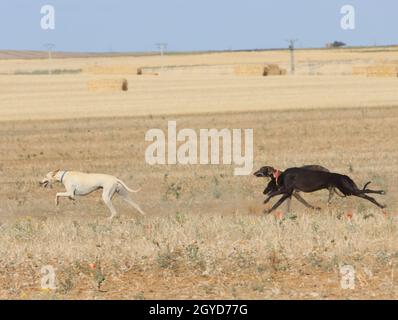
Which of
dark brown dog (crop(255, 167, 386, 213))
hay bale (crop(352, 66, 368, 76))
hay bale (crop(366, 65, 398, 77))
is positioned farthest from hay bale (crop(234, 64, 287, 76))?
dark brown dog (crop(255, 167, 386, 213))

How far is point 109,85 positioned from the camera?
53.8m

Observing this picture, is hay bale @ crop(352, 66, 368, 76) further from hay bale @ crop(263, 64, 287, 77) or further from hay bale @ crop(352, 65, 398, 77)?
hay bale @ crop(263, 64, 287, 77)

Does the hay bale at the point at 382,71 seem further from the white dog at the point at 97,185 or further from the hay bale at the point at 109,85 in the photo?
the white dog at the point at 97,185

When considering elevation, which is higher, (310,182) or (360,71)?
(360,71)

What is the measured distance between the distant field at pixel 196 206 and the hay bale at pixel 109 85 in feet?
5.13

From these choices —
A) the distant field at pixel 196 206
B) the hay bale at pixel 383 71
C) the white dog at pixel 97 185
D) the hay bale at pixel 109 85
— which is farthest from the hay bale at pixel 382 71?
the white dog at pixel 97 185

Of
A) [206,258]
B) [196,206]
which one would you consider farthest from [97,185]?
[206,258]

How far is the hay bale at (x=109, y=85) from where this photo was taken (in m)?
53.6

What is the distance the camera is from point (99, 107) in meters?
43.0

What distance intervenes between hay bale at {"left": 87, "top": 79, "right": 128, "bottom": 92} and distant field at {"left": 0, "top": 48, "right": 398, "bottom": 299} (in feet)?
5.13

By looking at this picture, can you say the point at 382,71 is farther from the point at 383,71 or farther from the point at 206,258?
the point at 206,258

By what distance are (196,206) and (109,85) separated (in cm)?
3519

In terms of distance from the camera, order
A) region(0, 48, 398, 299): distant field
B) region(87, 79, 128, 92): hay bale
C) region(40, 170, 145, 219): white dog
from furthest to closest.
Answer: region(87, 79, 128, 92): hay bale, region(40, 170, 145, 219): white dog, region(0, 48, 398, 299): distant field

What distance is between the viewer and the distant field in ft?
33.7
